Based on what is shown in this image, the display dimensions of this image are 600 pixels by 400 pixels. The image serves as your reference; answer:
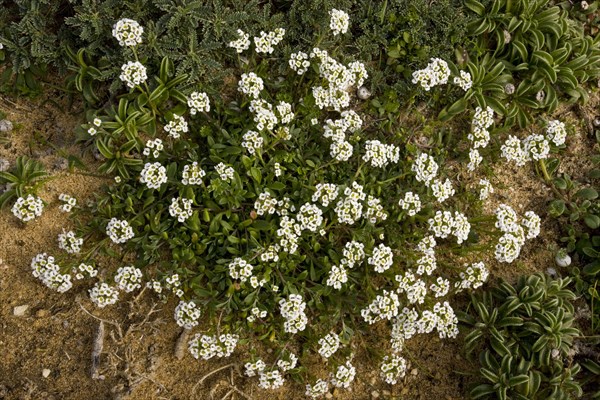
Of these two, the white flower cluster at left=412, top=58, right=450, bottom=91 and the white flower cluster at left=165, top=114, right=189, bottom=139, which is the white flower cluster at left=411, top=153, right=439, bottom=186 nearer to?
the white flower cluster at left=412, top=58, right=450, bottom=91

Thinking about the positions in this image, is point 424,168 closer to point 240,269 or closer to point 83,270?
point 240,269

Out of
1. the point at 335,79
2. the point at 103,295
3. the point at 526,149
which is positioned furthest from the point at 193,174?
the point at 526,149

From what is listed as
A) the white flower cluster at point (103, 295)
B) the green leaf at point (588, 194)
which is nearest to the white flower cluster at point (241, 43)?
the white flower cluster at point (103, 295)

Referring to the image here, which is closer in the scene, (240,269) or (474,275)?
(240,269)

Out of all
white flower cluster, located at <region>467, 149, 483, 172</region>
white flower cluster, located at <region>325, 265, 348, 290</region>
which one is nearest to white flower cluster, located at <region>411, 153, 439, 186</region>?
white flower cluster, located at <region>467, 149, 483, 172</region>

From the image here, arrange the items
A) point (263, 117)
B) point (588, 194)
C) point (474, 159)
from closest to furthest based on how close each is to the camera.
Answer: point (263, 117) < point (474, 159) < point (588, 194)

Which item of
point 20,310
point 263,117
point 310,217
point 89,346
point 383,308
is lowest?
point 89,346

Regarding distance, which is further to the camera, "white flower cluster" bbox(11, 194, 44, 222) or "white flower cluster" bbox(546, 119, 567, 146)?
"white flower cluster" bbox(546, 119, 567, 146)
